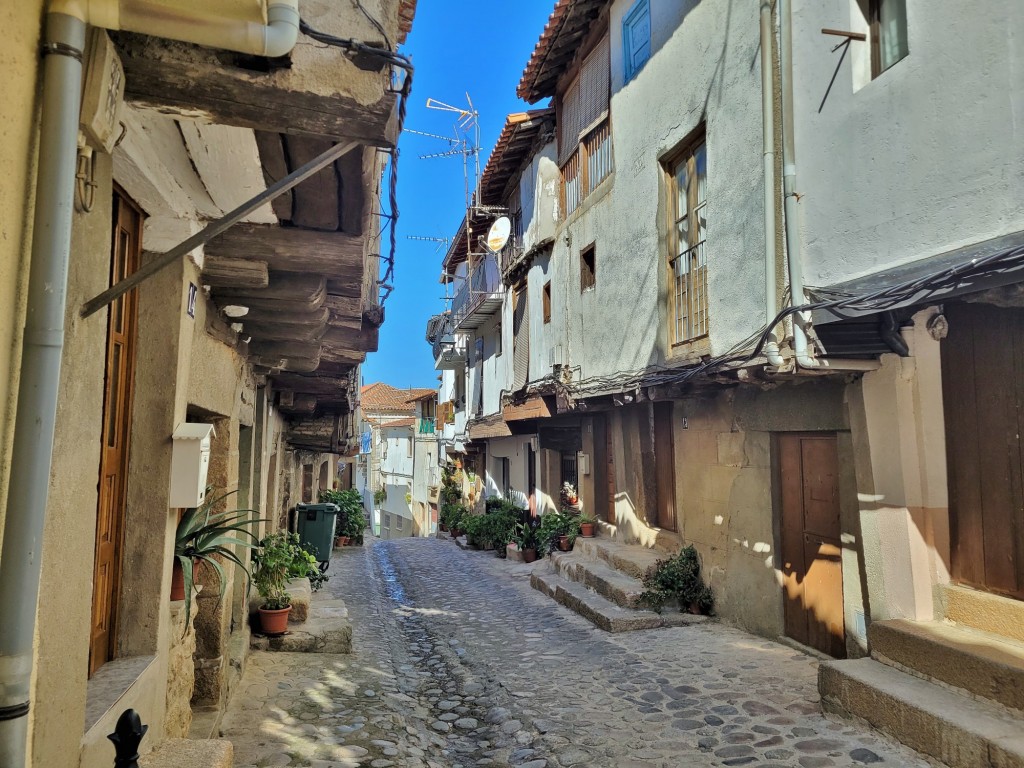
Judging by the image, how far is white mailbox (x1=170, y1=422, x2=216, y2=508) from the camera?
3568mm

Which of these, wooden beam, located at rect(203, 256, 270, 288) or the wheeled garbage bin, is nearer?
wooden beam, located at rect(203, 256, 270, 288)

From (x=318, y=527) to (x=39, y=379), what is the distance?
11533mm

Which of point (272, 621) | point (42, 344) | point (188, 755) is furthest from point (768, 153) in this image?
point (272, 621)

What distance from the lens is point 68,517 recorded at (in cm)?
214

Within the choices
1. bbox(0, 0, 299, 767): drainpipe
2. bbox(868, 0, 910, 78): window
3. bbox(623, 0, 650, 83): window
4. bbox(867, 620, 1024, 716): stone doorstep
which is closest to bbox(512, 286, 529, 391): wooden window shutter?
bbox(623, 0, 650, 83): window

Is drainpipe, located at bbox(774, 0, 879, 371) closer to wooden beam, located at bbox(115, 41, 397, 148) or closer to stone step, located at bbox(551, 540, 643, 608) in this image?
stone step, located at bbox(551, 540, 643, 608)

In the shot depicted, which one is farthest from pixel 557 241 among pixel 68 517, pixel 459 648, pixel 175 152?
pixel 68 517

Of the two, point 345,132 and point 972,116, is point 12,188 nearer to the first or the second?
point 345,132

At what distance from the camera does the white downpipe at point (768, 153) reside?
636 centimetres

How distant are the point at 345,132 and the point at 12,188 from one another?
40.1 inches

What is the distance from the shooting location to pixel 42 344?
175 centimetres

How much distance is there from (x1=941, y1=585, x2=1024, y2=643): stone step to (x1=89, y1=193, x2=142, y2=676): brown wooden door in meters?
5.39

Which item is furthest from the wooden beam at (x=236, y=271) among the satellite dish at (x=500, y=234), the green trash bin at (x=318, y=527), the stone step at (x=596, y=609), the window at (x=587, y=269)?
the satellite dish at (x=500, y=234)

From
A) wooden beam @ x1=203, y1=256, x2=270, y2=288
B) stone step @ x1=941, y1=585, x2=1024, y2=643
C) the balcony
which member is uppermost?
the balcony
